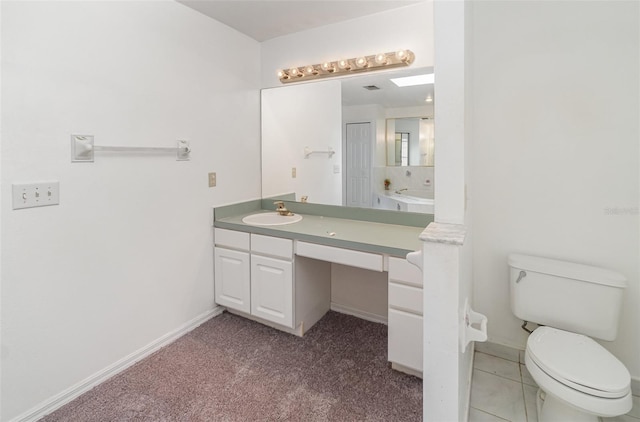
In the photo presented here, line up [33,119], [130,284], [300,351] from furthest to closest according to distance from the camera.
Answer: [300,351] < [130,284] < [33,119]

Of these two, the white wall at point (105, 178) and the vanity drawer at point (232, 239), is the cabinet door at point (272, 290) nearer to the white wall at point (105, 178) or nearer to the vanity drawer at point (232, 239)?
the vanity drawer at point (232, 239)

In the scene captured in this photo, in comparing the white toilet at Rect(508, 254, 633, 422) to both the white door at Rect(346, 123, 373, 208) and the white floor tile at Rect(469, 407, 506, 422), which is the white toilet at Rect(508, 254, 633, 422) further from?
the white door at Rect(346, 123, 373, 208)

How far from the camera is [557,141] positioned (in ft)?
5.93

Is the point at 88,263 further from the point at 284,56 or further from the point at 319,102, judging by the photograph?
the point at 284,56

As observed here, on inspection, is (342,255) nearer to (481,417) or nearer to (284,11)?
(481,417)

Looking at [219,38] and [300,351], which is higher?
[219,38]

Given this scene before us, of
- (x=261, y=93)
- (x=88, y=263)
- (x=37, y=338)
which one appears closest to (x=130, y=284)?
(x=88, y=263)

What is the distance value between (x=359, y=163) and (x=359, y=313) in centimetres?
117

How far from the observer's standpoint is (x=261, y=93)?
286cm

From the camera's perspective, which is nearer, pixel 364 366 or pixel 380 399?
pixel 380 399

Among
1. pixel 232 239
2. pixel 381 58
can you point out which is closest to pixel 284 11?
pixel 381 58

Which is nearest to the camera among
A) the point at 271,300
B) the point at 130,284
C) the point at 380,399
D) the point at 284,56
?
the point at 380,399

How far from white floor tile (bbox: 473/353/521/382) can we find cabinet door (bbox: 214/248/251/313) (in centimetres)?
156

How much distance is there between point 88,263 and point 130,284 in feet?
0.94
